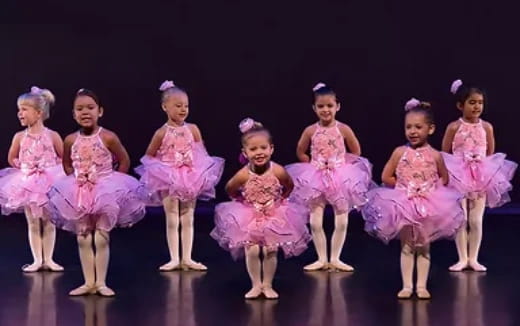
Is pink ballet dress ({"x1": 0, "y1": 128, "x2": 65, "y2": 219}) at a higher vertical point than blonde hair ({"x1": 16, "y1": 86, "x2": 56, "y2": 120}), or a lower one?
lower

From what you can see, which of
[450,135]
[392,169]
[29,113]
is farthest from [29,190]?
[450,135]

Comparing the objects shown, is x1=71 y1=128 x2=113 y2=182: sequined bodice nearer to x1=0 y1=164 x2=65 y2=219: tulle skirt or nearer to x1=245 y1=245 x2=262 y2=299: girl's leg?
x1=0 y1=164 x2=65 y2=219: tulle skirt

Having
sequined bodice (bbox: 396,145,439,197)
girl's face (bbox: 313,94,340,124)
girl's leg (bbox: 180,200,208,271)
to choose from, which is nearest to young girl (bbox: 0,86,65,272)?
girl's leg (bbox: 180,200,208,271)

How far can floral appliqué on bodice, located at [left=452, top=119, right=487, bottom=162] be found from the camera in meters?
5.98

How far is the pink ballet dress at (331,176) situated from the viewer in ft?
19.8

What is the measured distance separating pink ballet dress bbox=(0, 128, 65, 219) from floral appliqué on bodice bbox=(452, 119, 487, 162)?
2413mm

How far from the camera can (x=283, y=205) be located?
17.2 ft

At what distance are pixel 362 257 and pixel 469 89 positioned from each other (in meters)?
1.35

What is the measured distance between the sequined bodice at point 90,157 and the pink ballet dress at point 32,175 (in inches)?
26.6

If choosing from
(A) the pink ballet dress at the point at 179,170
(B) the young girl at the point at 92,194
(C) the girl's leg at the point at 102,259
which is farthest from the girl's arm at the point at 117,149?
(A) the pink ballet dress at the point at 179,170

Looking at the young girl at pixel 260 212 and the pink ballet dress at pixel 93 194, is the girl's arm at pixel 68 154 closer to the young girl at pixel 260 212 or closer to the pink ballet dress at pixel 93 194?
the pink ballet dress at pixel 93 194

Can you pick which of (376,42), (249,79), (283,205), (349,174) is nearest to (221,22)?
(249,79)

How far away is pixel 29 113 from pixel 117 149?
0.87 meters

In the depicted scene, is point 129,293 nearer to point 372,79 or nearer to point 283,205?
point 283,205
